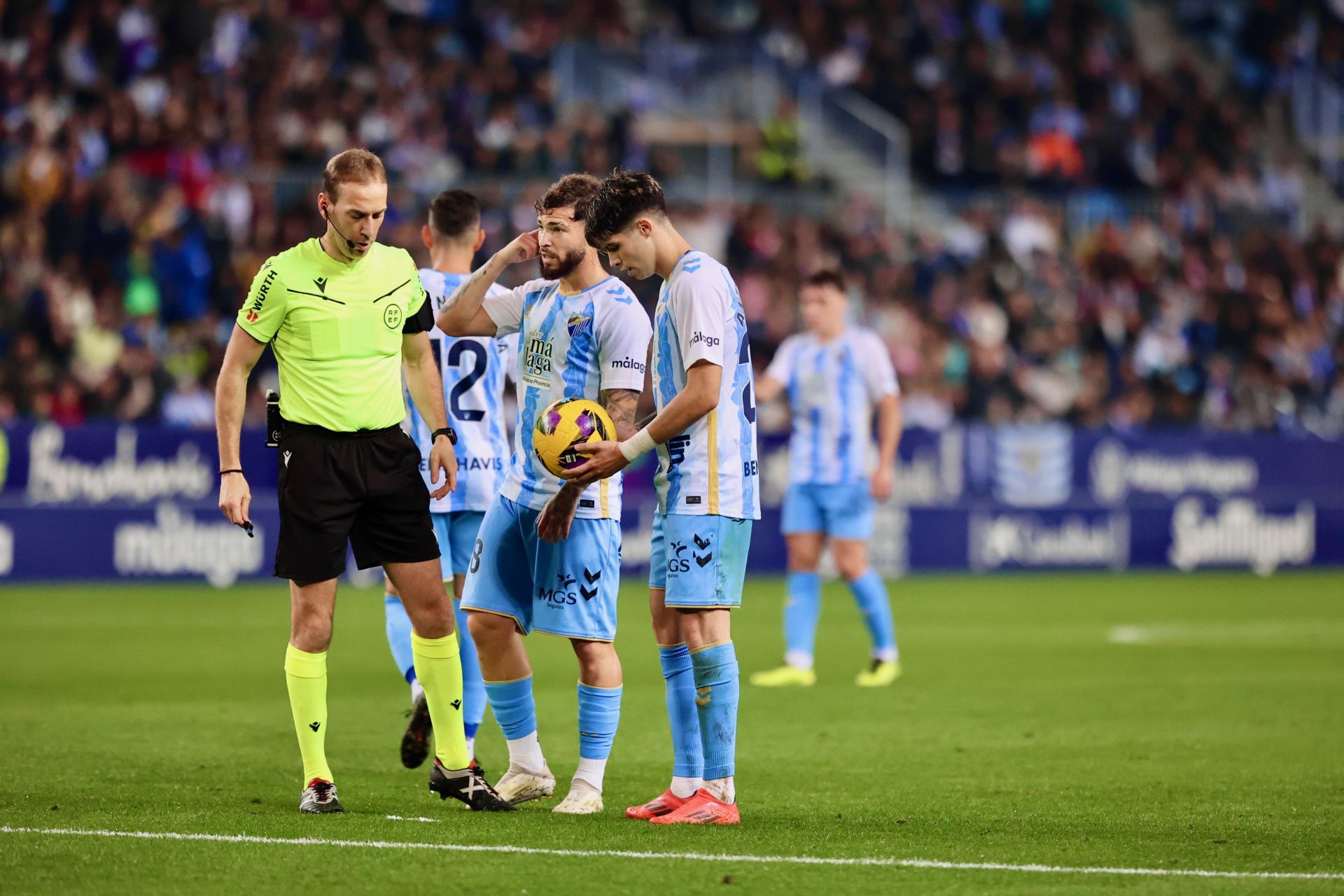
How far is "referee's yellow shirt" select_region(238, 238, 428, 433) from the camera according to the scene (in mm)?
6680

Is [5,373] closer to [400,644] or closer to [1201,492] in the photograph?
[400,644]

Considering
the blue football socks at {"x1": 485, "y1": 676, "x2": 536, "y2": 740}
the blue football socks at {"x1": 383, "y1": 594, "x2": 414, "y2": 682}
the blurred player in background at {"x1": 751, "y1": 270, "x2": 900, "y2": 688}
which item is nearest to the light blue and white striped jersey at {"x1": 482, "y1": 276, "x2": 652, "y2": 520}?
the blue football socks at {"x1": 485, "y1": 676, "x2": 536, "y2": 740}

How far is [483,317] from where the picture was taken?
7.31 metres

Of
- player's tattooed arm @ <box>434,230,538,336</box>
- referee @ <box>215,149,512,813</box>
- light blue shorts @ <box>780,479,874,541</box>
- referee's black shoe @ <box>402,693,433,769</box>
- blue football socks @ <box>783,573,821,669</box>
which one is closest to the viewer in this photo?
referee @ <box>215,149,512,813</box>

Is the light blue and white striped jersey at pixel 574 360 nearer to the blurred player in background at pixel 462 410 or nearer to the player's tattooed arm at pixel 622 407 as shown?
the player's tattooed arm at pixel 622 407

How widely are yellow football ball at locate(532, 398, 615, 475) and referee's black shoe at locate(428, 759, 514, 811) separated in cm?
128

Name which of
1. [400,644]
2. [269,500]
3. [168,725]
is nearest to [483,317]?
[400,644]

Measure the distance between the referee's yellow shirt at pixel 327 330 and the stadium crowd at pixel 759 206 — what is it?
1193cm

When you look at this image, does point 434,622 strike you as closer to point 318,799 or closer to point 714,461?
point 318,799

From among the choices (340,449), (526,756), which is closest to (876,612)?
(526,756)

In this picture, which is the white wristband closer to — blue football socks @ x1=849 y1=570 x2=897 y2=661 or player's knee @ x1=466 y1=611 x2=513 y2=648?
player's knee @ x1=466 y1=611 x2=513 y2=648

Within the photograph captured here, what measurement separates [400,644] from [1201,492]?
1523 centimetres

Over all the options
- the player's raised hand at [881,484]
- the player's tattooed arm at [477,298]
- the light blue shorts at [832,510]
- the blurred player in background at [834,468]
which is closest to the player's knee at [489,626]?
the player's tattooed arm at [477,298]

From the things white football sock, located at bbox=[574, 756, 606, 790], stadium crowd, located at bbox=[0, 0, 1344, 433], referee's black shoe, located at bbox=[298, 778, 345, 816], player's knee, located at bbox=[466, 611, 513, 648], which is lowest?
referee's black shoe, located at bbox=[298, 778, 345, 816]
